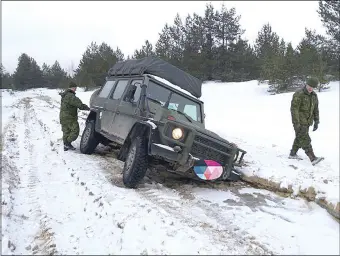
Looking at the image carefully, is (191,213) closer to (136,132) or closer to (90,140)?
(136,132)

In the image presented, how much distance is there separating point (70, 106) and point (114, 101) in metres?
1.92

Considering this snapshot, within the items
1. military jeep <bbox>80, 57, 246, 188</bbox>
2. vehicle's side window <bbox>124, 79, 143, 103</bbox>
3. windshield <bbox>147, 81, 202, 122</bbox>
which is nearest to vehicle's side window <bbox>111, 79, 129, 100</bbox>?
military jeep <bbox>80, 57, 246, 188</bbox>

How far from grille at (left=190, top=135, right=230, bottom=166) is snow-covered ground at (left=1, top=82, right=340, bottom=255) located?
0.59m

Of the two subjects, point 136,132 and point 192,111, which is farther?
point 192,111

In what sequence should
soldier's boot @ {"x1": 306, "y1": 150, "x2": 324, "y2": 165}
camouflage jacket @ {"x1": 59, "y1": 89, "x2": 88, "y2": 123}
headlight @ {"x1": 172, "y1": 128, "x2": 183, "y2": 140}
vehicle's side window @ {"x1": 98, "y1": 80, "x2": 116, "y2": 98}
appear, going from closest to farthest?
1. headlight @ {"x1": 172, "y1": 128, "x2": 183, "y2": 140}
2. soldier's boot @ {"x1": 306, "y1": 150, "x2": 324, "y2": 165}
3. vehicle's side window @ {"x1": 98, "y1": 80, "x2": 116, "y2": 98}
4. camouflage jacket @ {"x1": 59, "y1": 89, "x2": 88, "y2": 123}

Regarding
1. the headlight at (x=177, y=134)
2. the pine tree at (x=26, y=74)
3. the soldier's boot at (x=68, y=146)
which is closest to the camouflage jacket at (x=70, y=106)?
the soldier's boot at (x=68, y=146)

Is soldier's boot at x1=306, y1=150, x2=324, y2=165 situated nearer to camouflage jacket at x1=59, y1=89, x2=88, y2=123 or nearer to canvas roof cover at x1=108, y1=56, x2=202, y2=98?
canvas roof cover at x1=108, y1=56, x2=202, y2=98

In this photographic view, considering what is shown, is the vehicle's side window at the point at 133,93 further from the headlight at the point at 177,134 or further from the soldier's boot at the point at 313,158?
the soldier's boot at the point at 313,158

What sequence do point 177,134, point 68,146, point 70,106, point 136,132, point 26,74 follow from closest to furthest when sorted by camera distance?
1. point 177,134
2. point 136,132
3. point 68,146
4. point 70,106
5. point 26,74

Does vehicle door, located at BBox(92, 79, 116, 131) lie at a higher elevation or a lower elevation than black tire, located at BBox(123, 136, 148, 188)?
higher

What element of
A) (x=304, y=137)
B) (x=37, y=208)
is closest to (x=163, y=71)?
(x=304, y=137)

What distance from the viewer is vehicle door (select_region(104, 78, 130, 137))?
24.5 feet

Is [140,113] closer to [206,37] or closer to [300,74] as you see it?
[300,74]

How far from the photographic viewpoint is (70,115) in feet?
29.8
